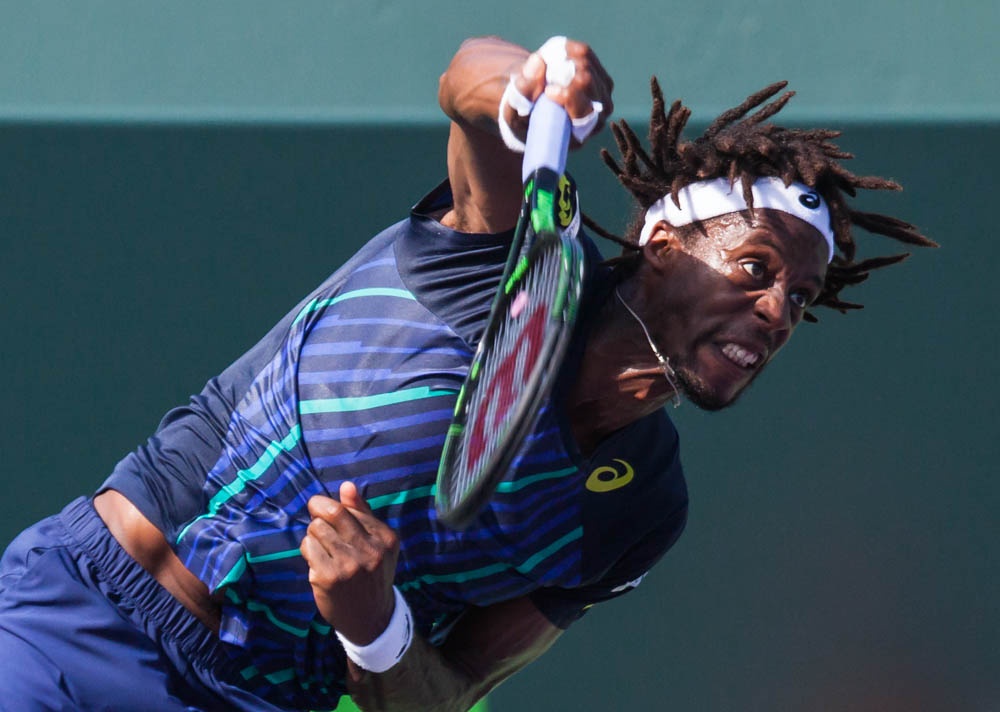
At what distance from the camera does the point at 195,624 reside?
6.53 feet

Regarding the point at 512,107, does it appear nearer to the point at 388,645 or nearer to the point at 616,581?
the point at 388,645

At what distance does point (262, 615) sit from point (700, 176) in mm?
869

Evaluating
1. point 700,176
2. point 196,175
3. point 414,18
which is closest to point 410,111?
point 414,18

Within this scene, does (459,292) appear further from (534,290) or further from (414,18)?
(414,18)

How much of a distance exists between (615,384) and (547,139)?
0.57 meters

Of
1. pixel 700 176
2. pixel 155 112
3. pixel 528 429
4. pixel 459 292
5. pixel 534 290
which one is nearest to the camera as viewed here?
pixel 528 429

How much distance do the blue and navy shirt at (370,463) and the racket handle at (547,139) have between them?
13.8 inches

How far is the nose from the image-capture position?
2041 millimetres

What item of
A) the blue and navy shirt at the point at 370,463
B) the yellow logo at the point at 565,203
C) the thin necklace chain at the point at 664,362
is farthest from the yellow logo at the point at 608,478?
the yellow logo at the point at 565,203

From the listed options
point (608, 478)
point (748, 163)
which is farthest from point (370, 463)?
point (748, 163)

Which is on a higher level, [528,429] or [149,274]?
[528,429]

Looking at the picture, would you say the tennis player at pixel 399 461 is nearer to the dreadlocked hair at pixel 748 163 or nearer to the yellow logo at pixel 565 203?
the dreadlocked hair at pixel 748 163

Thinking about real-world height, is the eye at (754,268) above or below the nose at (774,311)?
above

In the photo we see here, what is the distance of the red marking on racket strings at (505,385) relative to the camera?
63.0 inches
